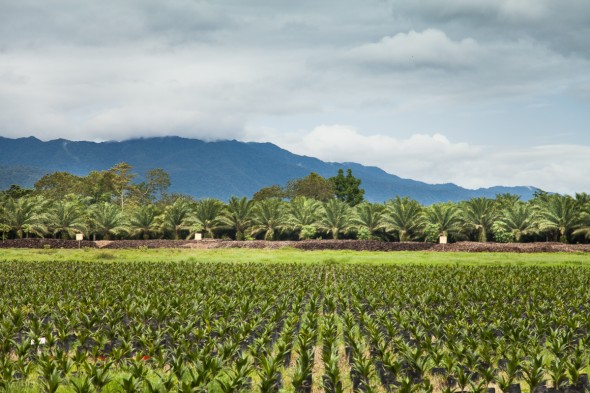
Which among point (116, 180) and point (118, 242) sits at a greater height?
point (116, 180)

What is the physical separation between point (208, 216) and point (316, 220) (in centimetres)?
1016

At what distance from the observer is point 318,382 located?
903cm

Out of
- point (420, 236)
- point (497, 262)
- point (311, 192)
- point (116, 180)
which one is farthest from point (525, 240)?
point (116, 180)

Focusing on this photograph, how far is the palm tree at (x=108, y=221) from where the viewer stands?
55312 millimetres

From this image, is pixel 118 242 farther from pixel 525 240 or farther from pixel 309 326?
pixel 309 326

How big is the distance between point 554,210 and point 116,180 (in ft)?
227

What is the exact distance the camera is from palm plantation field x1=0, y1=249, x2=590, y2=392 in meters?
8.39

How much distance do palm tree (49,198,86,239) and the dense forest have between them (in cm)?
8

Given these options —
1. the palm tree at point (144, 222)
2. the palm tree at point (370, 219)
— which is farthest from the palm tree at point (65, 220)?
the palm tree at point (370, 219)

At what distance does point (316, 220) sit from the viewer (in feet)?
177

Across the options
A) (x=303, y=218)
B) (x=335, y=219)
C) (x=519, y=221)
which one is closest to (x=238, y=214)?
(x=303, y=218)

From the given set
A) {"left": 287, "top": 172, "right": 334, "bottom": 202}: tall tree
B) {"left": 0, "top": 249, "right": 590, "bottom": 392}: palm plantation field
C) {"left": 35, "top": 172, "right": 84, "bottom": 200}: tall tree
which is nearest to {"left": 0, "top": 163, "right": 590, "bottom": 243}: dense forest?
{"left": 0, "top": 249, "right": 590, "bottom": 392}: palm plantation field

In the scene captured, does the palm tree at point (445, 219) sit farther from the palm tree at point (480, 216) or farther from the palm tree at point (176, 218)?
the palm tree at point (176, 218)

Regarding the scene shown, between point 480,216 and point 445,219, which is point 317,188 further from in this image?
point 445,219
